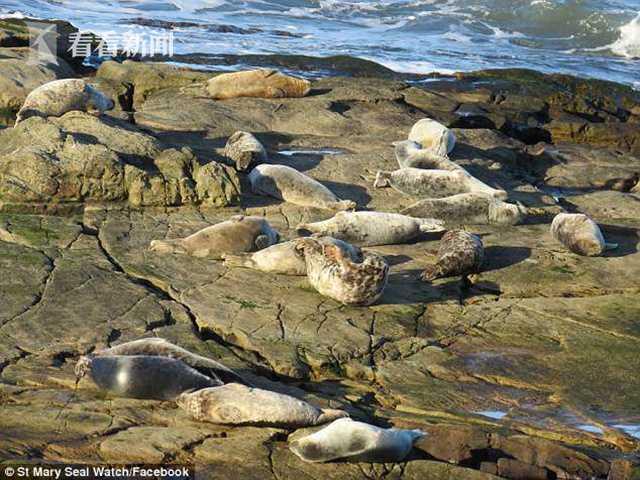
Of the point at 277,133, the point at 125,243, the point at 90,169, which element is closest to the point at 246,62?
the point at 277,133

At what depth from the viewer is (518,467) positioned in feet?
18.5

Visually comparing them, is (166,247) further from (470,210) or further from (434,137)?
(434,137)

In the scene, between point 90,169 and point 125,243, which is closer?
point 125,243

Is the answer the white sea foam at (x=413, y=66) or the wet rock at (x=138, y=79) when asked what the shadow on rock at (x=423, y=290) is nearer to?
the wet rock at (x=138, y=79)

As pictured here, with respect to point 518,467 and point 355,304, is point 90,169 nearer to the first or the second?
point 355,304

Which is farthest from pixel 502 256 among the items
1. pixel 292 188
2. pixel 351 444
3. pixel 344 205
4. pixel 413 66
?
pixel 413 66

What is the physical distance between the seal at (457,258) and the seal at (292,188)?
4.97 feet

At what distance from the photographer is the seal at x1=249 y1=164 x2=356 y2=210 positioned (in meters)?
9.99

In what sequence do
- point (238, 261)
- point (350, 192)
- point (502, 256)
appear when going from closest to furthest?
point (238, 261) → point (502, 256) → point (350, 192)

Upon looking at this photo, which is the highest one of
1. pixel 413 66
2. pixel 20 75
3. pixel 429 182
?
pixel 20 75

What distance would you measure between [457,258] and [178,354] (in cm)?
299

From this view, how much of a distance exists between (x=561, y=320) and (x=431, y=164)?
377cm

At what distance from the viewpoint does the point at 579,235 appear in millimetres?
9188

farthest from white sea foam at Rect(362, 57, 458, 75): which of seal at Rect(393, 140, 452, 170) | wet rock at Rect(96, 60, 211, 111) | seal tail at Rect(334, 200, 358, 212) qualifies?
seal tail at Rect(334, 200, 358, 212)
